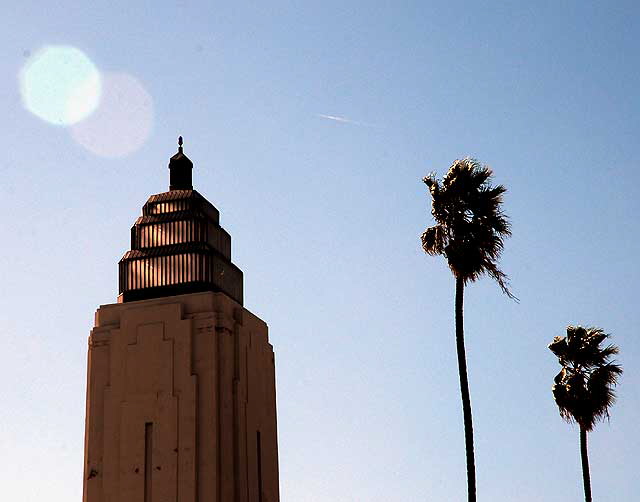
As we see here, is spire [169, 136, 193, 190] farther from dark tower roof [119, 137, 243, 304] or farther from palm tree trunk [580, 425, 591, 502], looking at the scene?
palm tree trunk [580, 425, 591, 502]

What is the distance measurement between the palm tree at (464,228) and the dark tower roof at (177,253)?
8433 mm

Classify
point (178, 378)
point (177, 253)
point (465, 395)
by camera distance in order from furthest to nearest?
point (177, 253)
point (178, 378)
point (465, 395)

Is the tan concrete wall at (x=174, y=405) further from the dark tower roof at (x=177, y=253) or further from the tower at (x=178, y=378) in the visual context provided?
the dark tower roof at (x=177, y=253)

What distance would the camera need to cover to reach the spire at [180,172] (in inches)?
1587

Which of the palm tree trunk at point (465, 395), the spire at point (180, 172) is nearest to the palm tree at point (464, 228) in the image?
the palm tree trunk at point (465, 395)

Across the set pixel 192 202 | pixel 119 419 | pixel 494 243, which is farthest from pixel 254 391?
pixel 494 243

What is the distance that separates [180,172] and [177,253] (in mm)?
4650

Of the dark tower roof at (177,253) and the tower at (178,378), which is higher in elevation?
the dark tower roof at (177,253)

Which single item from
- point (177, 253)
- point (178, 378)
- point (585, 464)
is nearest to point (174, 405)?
point (178, 378)

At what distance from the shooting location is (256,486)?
36.2 metres

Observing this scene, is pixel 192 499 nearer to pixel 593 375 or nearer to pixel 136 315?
pixel 136 315

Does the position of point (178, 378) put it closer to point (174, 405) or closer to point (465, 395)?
point (174, 405)

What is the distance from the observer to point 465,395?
32719 mm

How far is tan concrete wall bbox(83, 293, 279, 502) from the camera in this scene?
111 ft
